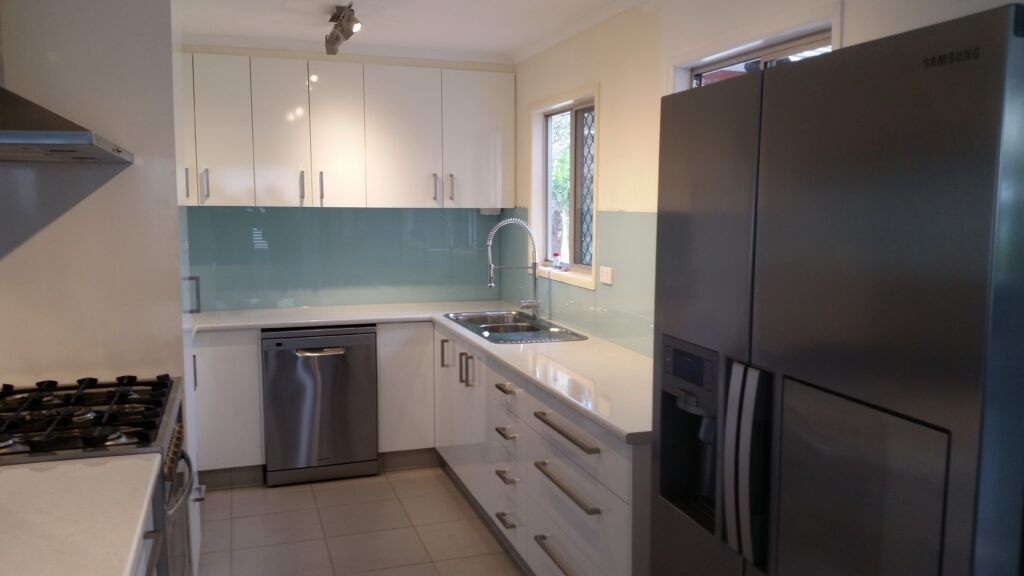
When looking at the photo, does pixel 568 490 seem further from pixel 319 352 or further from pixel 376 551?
pixel 319 352

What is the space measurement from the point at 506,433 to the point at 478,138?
2032 millimetres

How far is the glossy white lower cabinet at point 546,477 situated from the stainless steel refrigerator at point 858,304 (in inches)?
15.8

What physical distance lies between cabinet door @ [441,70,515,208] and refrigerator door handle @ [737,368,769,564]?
3.19m

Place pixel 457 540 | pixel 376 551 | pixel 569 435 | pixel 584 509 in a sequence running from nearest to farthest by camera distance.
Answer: pixel 584 509 → pixel 569 435 → pixel 376 551 → pixel 457 540

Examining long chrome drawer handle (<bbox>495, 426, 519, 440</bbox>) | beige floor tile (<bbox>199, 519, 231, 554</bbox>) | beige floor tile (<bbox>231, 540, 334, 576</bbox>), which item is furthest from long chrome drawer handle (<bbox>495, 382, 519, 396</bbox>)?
beige floor tile (<bbox>199, 519, 231, 554</bbox>)

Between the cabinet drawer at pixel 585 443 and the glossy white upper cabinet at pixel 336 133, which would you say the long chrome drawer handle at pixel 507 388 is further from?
the glossy white upper cabinet at pixel 336 133

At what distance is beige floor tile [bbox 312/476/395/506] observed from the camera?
3998 millimetres

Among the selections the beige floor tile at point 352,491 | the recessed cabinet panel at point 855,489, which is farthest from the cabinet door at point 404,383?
the recessed cabinet panel at point 855,489

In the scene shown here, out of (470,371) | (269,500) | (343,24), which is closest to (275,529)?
(269,500)

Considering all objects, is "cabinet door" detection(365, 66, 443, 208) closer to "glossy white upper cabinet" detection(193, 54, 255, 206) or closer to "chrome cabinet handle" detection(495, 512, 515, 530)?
"glossy white upper cabinet" detection(193, 54, 255, 206)

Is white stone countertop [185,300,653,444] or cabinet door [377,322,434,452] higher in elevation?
white stone countertop [185,300,653,444]

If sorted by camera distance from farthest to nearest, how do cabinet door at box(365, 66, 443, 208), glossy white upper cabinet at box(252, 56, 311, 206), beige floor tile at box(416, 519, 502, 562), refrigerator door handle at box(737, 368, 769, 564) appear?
1. cabinet door at box(365, 66, 443, 208)
2. glossy white upper cabinet at box(252, 56, 311, 206)
3. beige floor tile at box(416, 519, 502, 562)
4. refrigerator door handle at box(737, 368, 769, 564)

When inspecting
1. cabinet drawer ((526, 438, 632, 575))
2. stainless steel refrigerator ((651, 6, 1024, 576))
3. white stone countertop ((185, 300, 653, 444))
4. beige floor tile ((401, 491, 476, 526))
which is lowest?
beige floor tile ((401, 491, 476, 526))

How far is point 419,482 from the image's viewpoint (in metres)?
4.25
